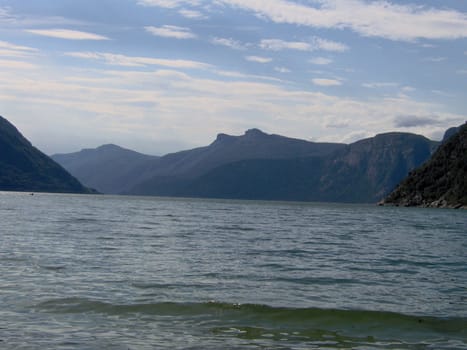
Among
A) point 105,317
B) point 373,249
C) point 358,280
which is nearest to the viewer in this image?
point 105,317

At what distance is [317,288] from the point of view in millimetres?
27516

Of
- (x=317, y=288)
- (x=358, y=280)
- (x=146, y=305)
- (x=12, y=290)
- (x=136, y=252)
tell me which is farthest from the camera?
(x=136, y=252)

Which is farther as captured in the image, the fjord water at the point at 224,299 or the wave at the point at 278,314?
the wave at the point at 278,314

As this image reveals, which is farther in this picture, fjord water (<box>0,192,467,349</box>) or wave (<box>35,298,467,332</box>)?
wave (<box>35,298,467,332</box>)

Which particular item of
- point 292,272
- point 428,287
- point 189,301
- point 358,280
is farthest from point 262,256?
point 189,301

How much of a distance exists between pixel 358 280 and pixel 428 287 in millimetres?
3292

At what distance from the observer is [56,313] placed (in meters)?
20.8

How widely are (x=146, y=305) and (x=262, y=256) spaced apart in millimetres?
18689

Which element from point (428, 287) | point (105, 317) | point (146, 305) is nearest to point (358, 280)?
point (428, 287)

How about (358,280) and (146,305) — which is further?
(358,280)

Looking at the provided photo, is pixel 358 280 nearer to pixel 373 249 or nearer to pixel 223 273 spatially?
pixel 223 273

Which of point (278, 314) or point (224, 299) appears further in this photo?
point (224, 299)

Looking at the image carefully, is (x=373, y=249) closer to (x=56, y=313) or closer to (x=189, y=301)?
(x=189, y=301)

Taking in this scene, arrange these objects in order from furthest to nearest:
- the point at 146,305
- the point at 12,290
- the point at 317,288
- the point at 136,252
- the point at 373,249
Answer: the point at 373,249 < the point at 136,252 < the point at 317,288 < the point at 12,290 < the point at 146,305
